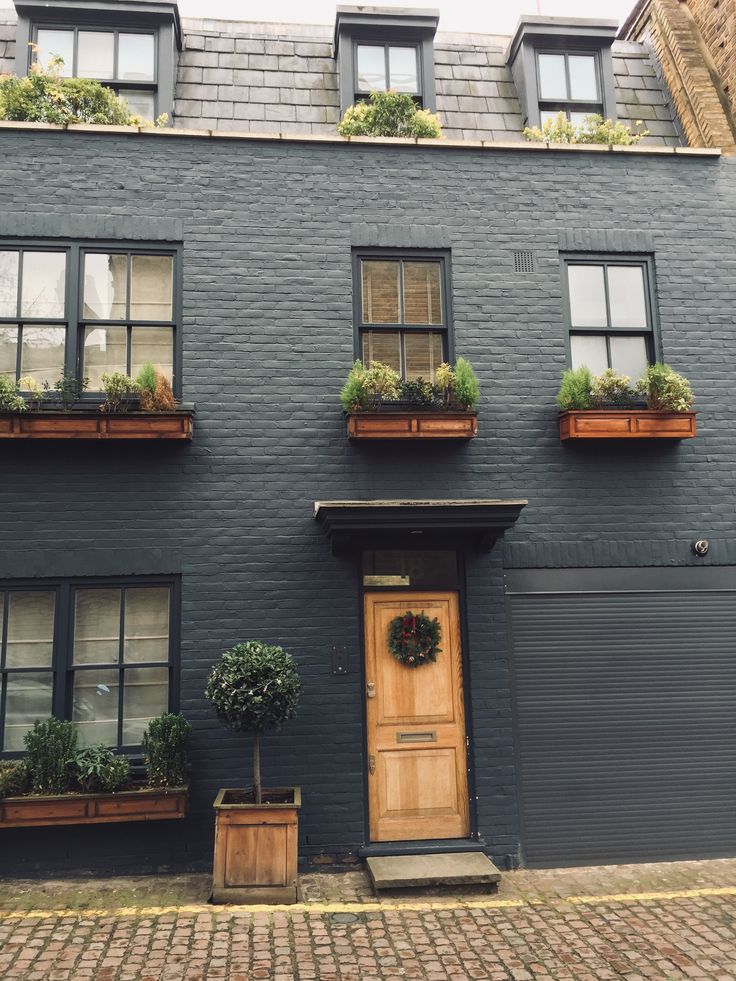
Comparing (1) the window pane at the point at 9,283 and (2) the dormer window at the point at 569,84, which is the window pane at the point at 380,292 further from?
(1) the window pane at the point at 9,283

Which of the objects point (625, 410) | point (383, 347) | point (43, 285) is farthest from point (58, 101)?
point (625, 410)

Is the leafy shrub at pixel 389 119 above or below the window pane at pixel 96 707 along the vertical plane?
above

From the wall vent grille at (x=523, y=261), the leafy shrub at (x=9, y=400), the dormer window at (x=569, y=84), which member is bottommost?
the leafy shrub at (x=9, y=400)

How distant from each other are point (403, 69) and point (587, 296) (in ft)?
11.8

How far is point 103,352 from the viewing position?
7.72 m

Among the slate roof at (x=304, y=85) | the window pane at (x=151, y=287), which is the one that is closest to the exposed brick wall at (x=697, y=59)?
the slate roof at (x=304, y=85)

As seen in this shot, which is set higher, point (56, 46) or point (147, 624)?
point (56, 46)

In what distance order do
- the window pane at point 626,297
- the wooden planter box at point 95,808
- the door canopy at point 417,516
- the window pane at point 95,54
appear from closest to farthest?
the wooden planter box at point 95,808 < the door canopy at point 417,516 < the window pane at point 626,297 < the window pane at point 95,54

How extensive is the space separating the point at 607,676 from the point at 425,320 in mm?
4035

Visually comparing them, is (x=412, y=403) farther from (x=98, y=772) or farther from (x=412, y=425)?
(x=98, y=772)

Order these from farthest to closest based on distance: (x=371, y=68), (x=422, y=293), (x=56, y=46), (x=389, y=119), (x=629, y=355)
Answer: (x=371, y=68)
(x=56, y=46)
(x=389, y=119)
(x=629, y=355)
(x=422, y=293)

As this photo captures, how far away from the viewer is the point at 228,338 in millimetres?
7762

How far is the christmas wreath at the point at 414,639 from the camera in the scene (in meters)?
7.45

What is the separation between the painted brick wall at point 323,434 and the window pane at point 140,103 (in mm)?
1074
